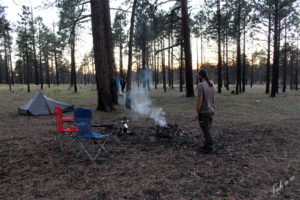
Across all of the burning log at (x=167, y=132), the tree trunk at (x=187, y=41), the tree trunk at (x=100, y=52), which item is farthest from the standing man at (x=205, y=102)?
the tree trunk at (x=187, y=41)

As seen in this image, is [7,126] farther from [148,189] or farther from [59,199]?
[148,189]

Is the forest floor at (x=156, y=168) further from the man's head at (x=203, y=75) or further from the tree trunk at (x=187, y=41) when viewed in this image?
the tree trunk at (x=187, y=41)

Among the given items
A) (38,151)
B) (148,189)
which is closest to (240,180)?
(148,189)

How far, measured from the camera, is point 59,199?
8.48ft

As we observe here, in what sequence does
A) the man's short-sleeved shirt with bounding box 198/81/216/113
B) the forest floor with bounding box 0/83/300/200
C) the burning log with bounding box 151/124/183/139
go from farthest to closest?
the burning log with bounding box 151/124/183/139
the man's short-sleeved shirt with bounding box 198/81/216/113
the forest floor with bounding box 0/83/300/200

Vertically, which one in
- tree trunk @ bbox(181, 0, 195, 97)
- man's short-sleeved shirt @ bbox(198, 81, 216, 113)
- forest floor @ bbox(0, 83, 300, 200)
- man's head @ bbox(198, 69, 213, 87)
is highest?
tree trunk @ bbox(181, 0, 195, 97)

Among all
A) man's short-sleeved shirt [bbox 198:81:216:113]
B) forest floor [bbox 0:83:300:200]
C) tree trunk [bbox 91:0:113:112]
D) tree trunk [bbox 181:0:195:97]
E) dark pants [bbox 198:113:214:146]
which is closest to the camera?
forest floor [bbox 0:83:300:200]

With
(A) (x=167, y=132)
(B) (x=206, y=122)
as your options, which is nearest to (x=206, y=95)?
(B) (x=206, y=122)

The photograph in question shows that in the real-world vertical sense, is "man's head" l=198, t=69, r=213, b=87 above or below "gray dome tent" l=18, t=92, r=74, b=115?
above

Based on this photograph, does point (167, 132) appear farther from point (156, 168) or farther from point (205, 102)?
point (156, 168)

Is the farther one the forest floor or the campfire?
the campfire

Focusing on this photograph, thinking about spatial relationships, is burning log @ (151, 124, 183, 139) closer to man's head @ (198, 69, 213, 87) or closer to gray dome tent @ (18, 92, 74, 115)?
man's head @ (198, 69, 213, 87)

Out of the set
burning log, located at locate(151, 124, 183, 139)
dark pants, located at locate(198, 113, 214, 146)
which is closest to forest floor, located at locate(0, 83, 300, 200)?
burning log, located at locate(151, 124, 183, 139)

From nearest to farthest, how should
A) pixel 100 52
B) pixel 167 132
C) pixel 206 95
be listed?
1. pixel 206 95
2. pixel 167 132
3. pixel 100 52
